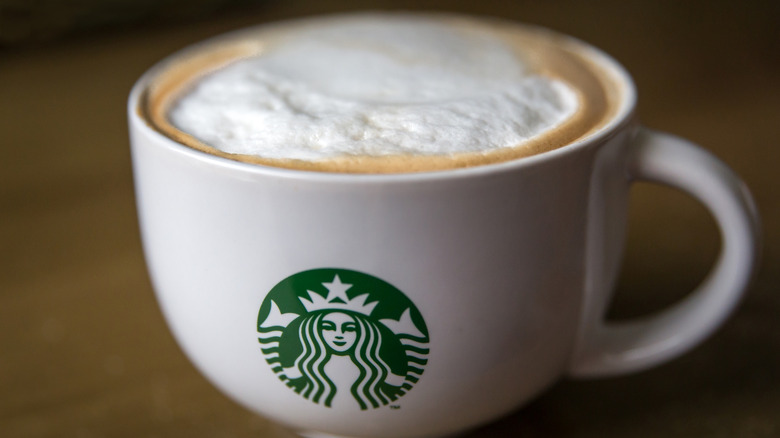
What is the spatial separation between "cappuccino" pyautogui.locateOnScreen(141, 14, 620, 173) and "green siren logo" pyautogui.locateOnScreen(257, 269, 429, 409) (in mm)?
77

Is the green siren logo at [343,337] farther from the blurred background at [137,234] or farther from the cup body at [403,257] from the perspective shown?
the blurred background at [137,234]

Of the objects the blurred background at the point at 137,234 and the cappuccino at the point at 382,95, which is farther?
the blurred background at the point at 137,234

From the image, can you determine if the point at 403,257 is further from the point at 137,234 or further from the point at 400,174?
the point at 137,234

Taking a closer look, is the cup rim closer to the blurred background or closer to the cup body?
the cup body

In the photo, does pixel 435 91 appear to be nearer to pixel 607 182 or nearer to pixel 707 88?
pixel 607 182

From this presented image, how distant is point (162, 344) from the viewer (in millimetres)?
741

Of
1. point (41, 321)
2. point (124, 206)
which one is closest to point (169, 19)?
point (124, 206)

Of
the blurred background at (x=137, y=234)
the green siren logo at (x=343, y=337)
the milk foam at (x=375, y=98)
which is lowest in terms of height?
the blurred background at (x=137, y=234)

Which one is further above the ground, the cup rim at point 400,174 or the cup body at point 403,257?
the cup rim at point 400,174

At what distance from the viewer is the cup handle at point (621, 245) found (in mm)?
544

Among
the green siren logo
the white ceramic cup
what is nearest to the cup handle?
the white ceramic cup

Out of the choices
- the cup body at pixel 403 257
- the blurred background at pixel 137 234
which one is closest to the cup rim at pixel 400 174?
the cup body at pixel 403 257

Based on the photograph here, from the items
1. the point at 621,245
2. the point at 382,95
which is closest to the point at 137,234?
the point at 382,95

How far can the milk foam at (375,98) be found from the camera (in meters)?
0.50
